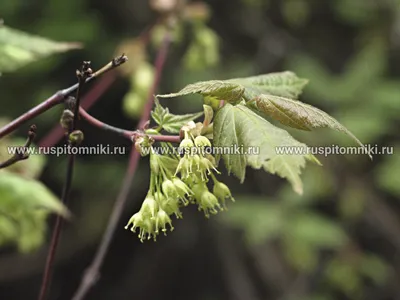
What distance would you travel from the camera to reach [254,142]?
0.62m

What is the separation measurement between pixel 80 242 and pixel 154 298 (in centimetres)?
54

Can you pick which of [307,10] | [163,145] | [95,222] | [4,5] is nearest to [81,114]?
[163,145]

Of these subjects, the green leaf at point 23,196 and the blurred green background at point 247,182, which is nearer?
the green leaf at point 23,196

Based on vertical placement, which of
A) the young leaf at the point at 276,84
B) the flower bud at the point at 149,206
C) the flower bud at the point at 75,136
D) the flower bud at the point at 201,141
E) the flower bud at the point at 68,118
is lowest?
the flower bud at the point at 149,206

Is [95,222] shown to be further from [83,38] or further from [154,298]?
[83,38]

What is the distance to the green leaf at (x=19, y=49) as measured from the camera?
3.28 feet

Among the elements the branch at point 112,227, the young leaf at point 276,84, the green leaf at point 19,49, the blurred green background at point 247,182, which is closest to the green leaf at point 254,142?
the young leaf at point 276,84

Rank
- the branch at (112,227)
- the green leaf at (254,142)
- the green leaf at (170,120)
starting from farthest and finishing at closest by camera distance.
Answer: the branch at (112,227) < the green leaf at (170,120) < the green leaf at (254,142)

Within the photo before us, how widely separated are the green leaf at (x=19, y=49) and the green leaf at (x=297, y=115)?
19.6 inches

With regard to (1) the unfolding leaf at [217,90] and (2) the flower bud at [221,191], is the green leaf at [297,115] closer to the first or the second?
(1) the unfolding leaf at [217,90]

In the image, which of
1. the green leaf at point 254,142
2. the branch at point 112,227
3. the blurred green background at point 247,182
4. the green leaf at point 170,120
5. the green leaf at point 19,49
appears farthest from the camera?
the blurred green background at point 247,182

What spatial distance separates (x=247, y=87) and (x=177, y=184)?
0.19 metres

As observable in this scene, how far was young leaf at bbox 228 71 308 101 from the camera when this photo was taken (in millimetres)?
795

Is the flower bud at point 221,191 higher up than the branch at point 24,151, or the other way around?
the branch at point 24,151
